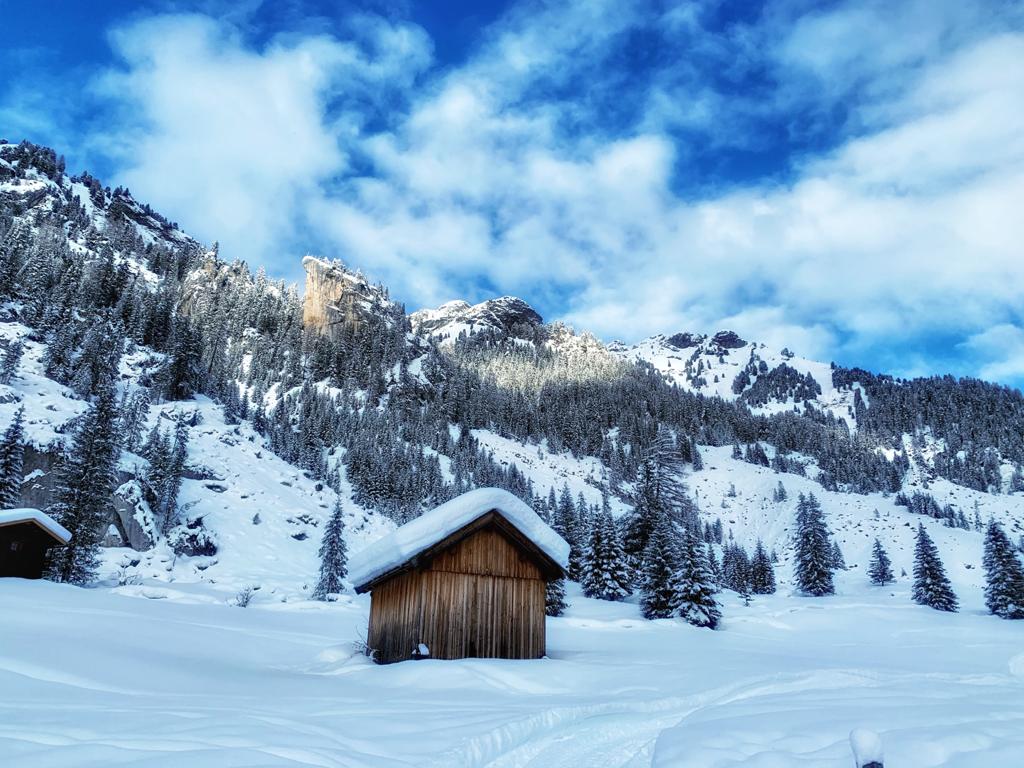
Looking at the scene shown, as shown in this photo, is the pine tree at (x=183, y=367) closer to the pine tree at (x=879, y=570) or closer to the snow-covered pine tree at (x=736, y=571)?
the snow-covered pine tree at (x=736, y=571)

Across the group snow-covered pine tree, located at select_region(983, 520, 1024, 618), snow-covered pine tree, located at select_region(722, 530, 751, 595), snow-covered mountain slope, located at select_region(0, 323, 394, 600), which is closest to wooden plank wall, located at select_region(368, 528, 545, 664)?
snow-covered mountain slope, located at select_region(0, 323, 394, 600)

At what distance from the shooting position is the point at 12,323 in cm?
5188

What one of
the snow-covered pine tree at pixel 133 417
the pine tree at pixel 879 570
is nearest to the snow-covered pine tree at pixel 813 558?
the pine tree at pixel 879 570

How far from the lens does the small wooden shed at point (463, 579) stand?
1252 centimetres

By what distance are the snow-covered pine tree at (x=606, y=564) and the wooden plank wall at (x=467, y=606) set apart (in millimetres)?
22212

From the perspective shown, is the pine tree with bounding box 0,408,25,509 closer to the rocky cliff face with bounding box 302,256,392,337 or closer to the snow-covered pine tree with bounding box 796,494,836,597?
the snow-covered pine tree with bounding box 796,494,836,597

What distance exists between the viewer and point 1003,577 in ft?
120

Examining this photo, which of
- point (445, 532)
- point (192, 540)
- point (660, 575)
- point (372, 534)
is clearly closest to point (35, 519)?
point (192, 540)

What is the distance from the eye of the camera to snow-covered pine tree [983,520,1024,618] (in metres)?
35.9

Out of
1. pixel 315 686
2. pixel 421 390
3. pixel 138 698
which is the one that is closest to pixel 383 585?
pixel 315 686

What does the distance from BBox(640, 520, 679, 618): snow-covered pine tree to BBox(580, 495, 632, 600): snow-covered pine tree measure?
5702mm

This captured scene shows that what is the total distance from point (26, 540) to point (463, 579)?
22496 mm

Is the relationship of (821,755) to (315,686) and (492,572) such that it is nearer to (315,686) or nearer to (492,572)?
(315,686)

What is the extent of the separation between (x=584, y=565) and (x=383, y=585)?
1006 inches
